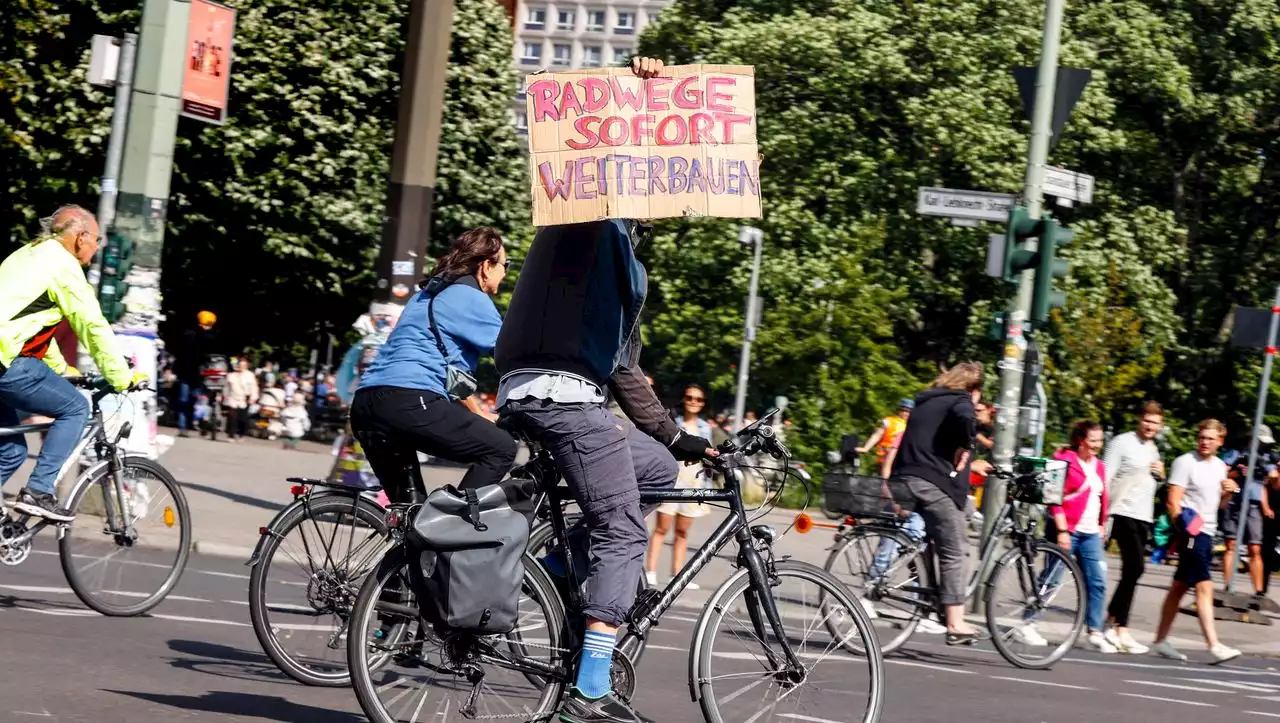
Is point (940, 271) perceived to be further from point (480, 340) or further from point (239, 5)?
point (480, 340)

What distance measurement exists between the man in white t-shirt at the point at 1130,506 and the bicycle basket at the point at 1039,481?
3.52 feet

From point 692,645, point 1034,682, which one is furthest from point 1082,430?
point 692,645

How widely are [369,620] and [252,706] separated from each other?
112cm

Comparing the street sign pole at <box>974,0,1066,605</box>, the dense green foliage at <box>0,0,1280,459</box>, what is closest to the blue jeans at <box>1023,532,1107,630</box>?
the street sign pole at <box>974,0,1066,605</box>

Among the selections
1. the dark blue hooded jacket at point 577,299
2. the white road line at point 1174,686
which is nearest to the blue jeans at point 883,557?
the white road line at point 1174,686

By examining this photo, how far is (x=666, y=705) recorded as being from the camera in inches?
271

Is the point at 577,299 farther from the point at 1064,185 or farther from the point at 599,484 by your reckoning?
the point at 1064,185

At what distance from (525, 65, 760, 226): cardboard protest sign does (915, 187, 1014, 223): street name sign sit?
7925 mm

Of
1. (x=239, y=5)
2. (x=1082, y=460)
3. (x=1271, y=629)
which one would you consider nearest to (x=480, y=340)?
(x=1082, y=460)

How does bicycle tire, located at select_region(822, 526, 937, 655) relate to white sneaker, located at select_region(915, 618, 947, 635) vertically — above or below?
above

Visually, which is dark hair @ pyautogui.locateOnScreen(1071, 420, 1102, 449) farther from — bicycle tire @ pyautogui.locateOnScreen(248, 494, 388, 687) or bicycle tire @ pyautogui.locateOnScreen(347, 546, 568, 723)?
bicycle tire @ pyautogui.locateOnScreen(347, 546, 568, 723)

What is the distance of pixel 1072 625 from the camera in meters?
10.3

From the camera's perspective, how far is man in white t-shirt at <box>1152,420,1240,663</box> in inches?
478

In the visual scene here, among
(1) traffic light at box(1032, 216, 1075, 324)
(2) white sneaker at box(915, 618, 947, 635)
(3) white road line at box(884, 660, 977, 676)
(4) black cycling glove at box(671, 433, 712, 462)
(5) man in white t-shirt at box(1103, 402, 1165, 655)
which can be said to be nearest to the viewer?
(4) black cycling glove at box(671, 433, 712, 462)
